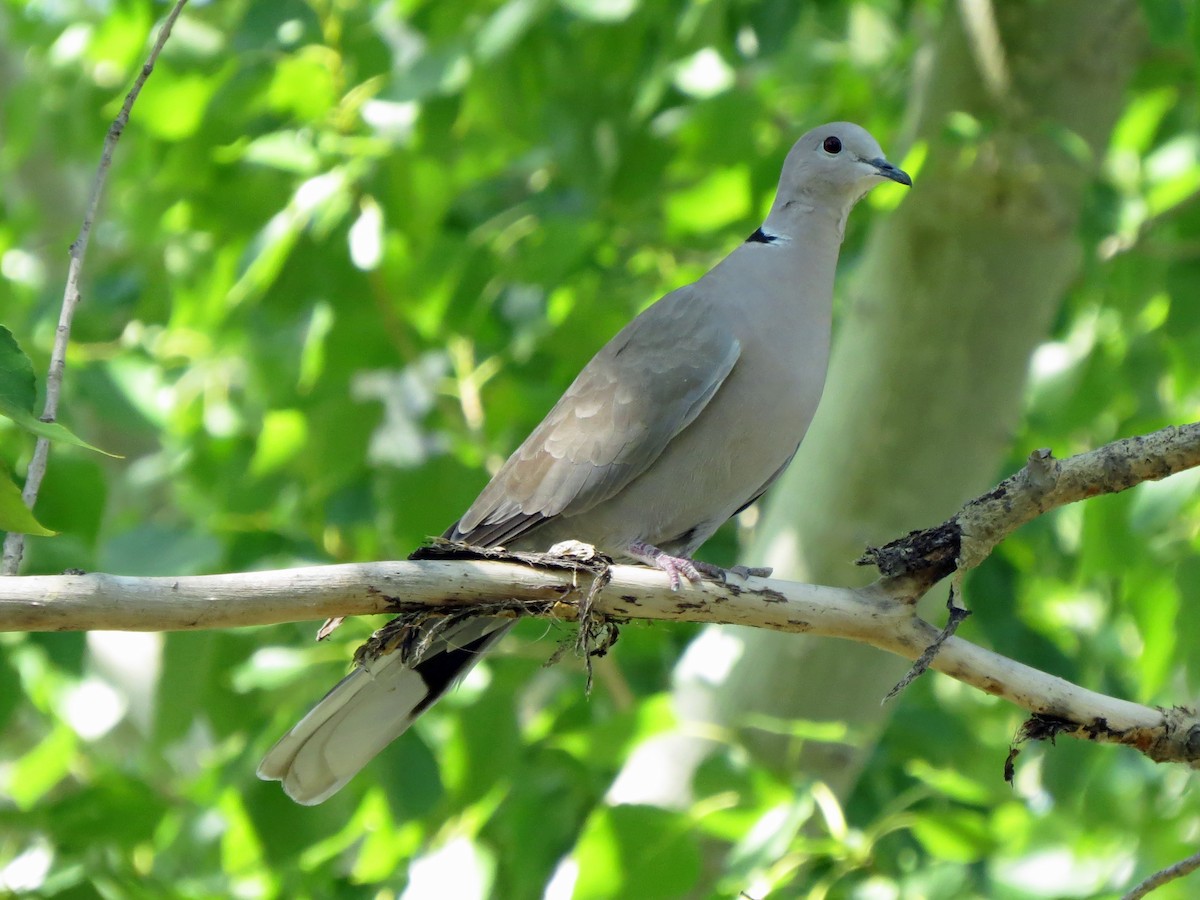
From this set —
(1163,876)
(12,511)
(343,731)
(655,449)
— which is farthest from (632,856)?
(12,511)

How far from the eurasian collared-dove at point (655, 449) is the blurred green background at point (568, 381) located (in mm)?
470

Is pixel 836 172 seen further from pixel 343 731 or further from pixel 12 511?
pixel 12 511

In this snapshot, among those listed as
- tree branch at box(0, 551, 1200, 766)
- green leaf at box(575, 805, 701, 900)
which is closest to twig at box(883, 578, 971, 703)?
tree branch at box(0, 551, 1200, 766)

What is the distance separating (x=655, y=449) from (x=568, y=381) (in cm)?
147

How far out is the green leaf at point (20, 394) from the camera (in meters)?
1.18

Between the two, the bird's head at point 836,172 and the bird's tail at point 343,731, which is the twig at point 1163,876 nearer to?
the bird's tail at point 343,731

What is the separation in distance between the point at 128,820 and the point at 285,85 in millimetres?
1883

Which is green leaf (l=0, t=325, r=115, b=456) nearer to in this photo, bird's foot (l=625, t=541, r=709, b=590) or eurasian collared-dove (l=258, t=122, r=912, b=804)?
bird's foot (l=625, t=541, r=709, b=590)

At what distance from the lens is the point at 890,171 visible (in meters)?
2.94

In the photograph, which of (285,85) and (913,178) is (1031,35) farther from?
(285,85)

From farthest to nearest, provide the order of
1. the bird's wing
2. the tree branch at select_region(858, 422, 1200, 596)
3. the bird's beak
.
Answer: the bird's beak
the bird's wing
the tree branch at select_region(858, 422, 1200, 596)

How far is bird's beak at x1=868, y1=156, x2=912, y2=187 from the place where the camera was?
9.51 feet

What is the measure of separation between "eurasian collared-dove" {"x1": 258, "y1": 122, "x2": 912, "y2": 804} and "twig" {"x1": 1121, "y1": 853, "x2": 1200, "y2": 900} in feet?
3.27

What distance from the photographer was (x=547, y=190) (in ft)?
14.4
